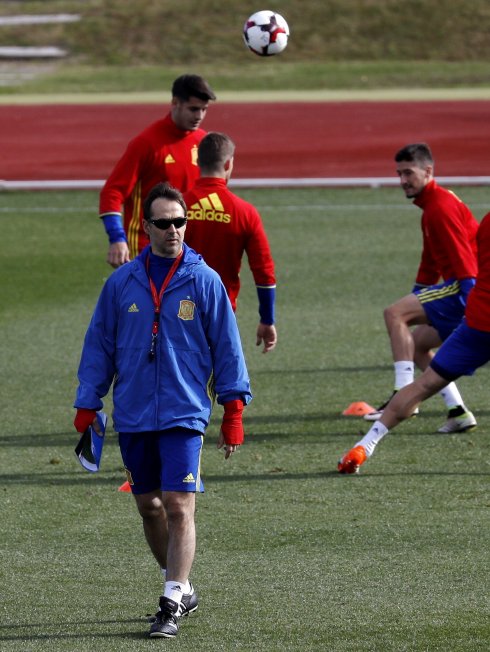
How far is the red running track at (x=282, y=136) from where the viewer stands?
26.5 metres

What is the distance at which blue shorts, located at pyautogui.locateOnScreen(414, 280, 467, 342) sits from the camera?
35.3 ft

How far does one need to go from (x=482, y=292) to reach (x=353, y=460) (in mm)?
1360

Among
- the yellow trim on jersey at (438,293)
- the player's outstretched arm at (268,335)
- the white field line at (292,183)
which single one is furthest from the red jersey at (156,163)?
the white field line at (292,183)

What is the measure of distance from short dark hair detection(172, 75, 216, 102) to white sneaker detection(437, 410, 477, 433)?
295 cm

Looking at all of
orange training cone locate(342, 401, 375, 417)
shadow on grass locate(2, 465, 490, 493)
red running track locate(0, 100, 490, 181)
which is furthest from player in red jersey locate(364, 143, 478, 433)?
red running track locate(0, 100, 490, 181)

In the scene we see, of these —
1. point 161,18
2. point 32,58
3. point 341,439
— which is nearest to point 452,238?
point 341,439

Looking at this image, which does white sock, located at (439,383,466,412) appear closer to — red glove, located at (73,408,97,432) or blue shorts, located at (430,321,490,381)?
blue shorts, located at (430,321,490,381)

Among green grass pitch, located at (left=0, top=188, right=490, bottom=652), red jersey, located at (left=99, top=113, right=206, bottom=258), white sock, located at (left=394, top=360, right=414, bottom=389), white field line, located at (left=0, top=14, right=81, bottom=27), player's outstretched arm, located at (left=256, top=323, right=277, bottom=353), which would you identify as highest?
white field line, located at (left=0, top=14, right=81, bottom=27)

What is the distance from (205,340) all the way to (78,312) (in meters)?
8.76

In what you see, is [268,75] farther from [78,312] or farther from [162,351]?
[162,351]

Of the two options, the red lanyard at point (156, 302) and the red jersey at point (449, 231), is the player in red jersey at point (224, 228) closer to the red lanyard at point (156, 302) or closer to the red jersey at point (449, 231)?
the red jersey at point (449, 231)

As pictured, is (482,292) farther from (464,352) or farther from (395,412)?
(395,412)

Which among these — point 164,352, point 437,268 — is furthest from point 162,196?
point 437,268

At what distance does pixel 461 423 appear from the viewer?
35.2 ft
